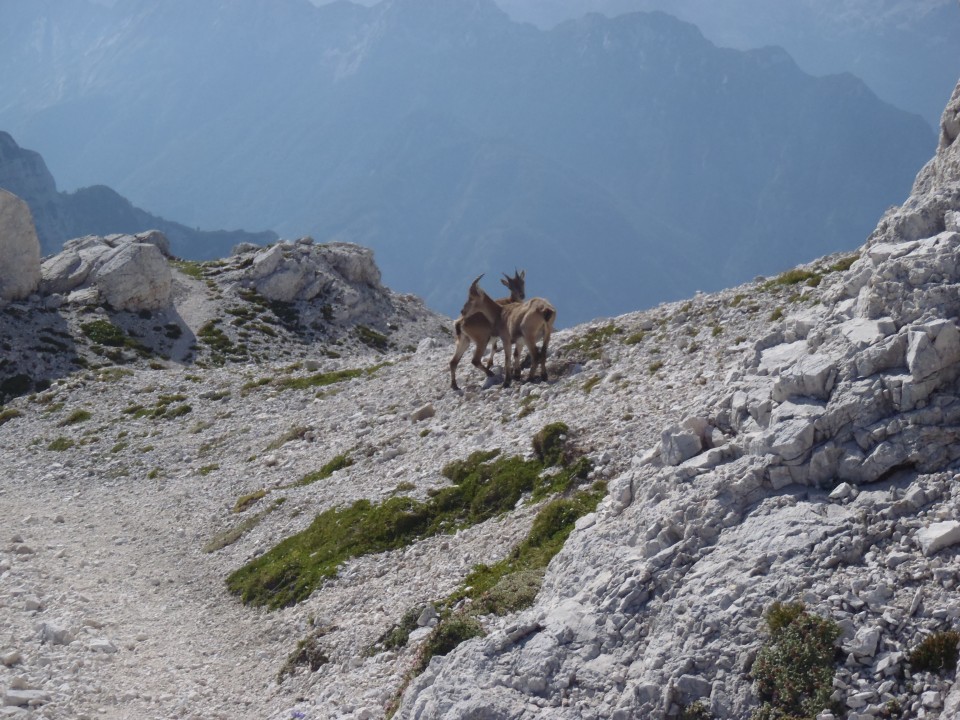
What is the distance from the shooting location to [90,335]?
6900 centimetres

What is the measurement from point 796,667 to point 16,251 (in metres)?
76.4

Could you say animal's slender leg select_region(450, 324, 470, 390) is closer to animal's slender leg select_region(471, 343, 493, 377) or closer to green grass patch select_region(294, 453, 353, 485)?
animal's slender leg select_region(471, 343, 493, 377)

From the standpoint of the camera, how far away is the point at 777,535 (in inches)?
414

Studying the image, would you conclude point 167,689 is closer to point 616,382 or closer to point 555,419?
point 555,419

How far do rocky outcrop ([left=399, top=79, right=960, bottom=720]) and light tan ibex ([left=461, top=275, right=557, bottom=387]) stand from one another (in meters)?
12.4

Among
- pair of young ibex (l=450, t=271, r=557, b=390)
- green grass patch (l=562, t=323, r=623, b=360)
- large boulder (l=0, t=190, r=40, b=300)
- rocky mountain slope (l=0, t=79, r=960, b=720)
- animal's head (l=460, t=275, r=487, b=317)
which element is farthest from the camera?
large boulder (l=0, t=190, r=40, b=300)

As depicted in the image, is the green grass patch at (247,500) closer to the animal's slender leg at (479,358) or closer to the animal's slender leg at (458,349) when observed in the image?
the animal's slender leg at (458,349)

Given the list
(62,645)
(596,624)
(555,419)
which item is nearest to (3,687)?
(62,645)

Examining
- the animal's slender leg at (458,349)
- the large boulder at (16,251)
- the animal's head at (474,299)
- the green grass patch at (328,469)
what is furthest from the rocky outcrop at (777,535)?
the large boulder at (16,251)

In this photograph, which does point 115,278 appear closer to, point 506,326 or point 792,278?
point 506,326

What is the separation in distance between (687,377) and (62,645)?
15.1m

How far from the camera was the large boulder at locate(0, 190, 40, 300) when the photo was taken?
231 feet

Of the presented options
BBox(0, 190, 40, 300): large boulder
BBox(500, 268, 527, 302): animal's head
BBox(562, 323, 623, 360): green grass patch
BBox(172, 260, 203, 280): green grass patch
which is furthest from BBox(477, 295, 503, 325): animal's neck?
BBox(172, 260, 203, 280): green grass patch

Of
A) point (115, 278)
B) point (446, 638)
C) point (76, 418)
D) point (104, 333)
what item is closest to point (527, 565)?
point (446, 638)
